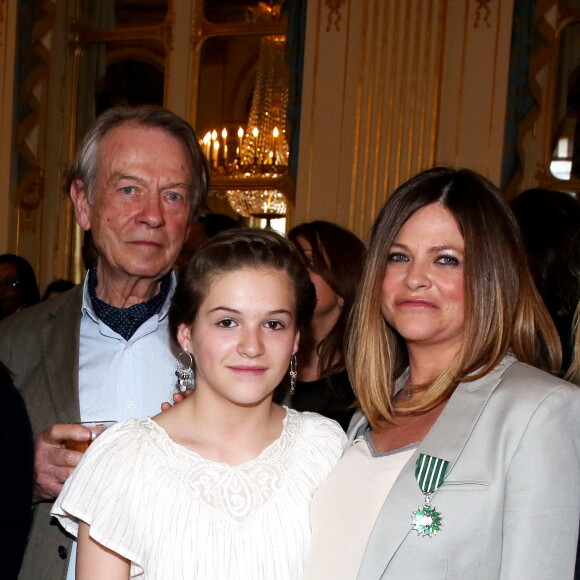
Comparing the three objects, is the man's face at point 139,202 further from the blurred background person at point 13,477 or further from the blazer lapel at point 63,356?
the blurred background person at point 13,477

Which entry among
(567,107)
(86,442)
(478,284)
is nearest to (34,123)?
(567,107)

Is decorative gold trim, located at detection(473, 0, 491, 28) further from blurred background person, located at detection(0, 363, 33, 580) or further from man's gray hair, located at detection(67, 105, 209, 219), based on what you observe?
blurred background person, located at detection(0, 363, 33, 580)

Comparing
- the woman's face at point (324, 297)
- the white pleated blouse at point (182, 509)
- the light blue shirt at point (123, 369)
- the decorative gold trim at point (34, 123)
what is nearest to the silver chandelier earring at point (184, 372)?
the light blue shirt at point (123, 369)

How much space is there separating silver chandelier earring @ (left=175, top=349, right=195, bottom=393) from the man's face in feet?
0.93

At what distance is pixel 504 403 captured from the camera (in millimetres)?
1950

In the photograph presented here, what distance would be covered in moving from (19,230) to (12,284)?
5.99 feet

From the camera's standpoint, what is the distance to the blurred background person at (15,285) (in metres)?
5.82

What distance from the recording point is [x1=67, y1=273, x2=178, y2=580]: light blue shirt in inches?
101

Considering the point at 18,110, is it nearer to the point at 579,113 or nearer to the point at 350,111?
the point at 350,111

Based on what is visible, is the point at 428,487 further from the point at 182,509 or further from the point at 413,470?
the point at 182,509

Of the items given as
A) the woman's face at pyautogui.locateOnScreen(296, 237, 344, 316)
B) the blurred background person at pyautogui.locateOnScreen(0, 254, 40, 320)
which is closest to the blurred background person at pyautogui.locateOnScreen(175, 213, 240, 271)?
the woman's face at pyautogui.locateOnScreen(296, 237, 344, 316)

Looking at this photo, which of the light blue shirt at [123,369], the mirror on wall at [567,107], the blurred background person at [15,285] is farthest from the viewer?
the mirror on wall at [567,107]

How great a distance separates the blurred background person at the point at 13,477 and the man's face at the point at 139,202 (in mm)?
689

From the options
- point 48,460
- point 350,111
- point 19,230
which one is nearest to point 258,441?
point 48,460
